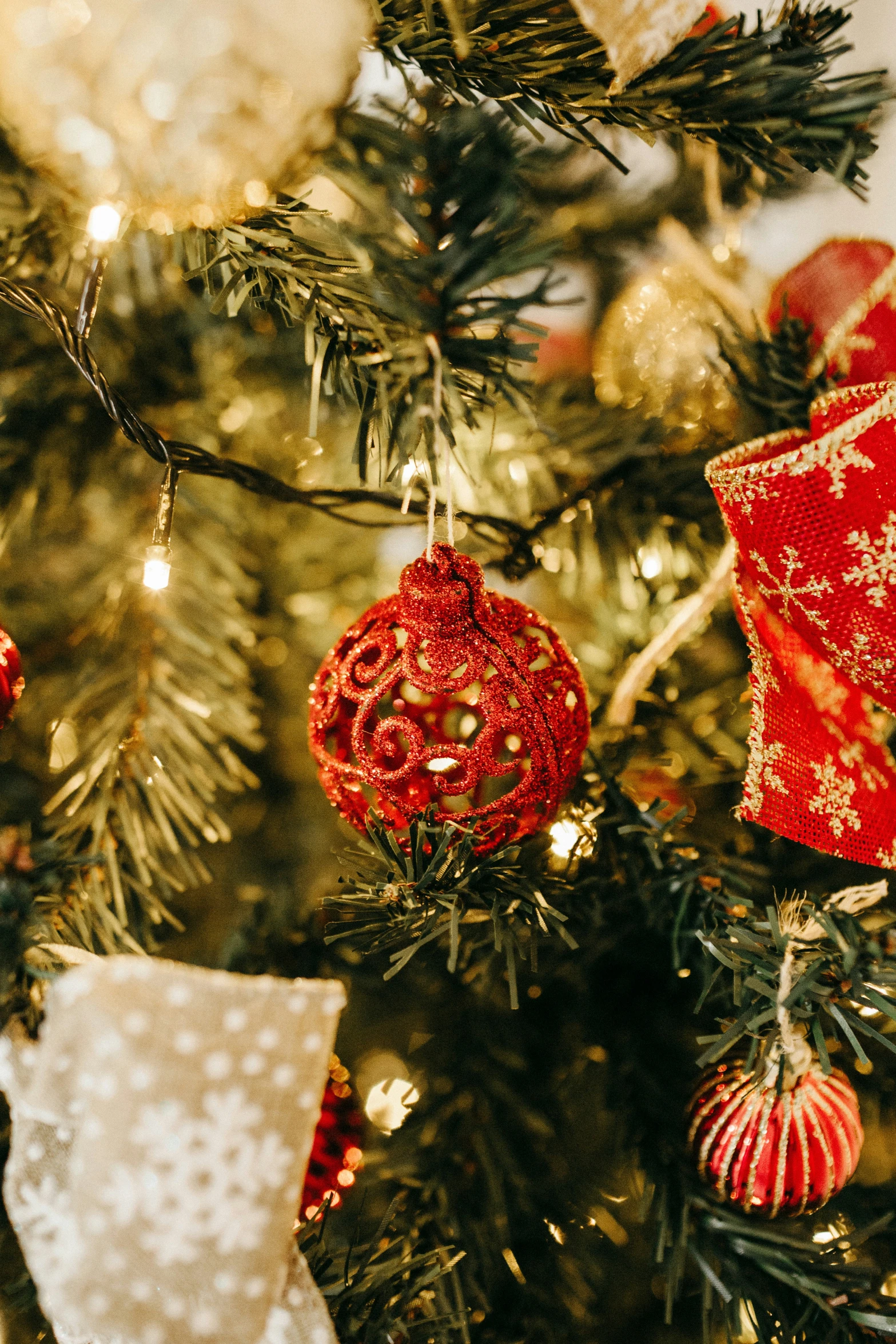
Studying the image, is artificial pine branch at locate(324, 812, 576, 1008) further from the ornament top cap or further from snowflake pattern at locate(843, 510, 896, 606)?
snowflake pattern at locate(843, 510, 896, 606)

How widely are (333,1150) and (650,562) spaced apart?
42 cm

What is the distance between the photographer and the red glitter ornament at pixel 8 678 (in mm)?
372

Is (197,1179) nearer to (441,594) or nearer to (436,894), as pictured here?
(436,894)

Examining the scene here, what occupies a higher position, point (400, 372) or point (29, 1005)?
point (400, 372)

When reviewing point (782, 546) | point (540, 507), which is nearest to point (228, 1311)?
point (782, 546)

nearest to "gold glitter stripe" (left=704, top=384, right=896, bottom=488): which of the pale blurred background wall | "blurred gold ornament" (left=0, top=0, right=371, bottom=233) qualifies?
"blurred gold ornament" (left=0, top=0, right=371, bottom=233)

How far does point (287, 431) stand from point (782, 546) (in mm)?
444

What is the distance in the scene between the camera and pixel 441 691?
330 mm

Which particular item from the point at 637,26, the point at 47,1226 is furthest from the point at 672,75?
the point at 47,1226

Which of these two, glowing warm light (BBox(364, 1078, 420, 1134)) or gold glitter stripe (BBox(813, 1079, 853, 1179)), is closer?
gold glitter stripe (BBox(813, 1079, 853, 1179))

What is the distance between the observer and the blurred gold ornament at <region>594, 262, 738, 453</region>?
0.54m

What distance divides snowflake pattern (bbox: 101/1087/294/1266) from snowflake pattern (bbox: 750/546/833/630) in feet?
1.01

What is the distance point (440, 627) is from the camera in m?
0.33

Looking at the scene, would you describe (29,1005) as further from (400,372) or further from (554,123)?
(554,123)
